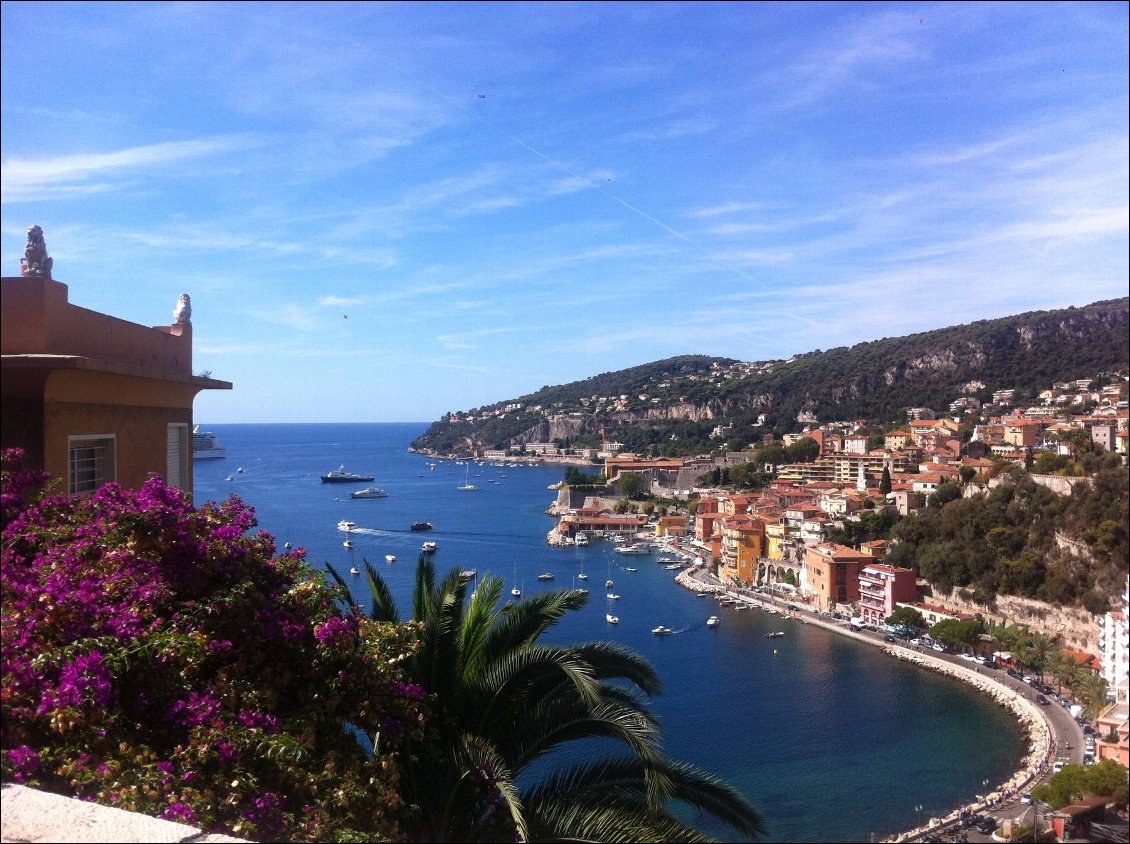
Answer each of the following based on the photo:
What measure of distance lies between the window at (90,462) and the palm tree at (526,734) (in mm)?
1186

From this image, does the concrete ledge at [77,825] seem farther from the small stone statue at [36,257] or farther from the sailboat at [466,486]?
the sailboat at [466,486]

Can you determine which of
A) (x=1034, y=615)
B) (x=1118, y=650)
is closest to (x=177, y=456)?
(x=1118, y=650)

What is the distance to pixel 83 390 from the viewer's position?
2.89 metres

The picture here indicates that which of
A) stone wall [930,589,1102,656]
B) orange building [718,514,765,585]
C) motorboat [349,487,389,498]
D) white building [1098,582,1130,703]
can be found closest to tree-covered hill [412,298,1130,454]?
white building [1098,582,1130,703]

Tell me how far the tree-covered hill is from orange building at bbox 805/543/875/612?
546 cm

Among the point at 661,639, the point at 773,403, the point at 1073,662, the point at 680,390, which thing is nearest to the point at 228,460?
the point at 680,390

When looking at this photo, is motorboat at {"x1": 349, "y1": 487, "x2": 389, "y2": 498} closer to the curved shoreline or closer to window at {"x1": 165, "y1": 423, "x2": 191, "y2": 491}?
the curved shoreline

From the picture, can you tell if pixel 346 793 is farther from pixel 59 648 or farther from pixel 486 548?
pixel 486 548

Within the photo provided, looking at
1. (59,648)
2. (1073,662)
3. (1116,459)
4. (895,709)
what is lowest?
(895,709)

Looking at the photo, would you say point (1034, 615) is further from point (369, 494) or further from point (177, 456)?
point (369, 494)

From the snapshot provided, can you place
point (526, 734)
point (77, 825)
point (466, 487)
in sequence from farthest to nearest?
point (466, 487), point (526, 734), point (77, 825)

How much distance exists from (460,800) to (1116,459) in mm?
2042

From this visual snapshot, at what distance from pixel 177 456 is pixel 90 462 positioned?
93cm

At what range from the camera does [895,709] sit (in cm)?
1294
